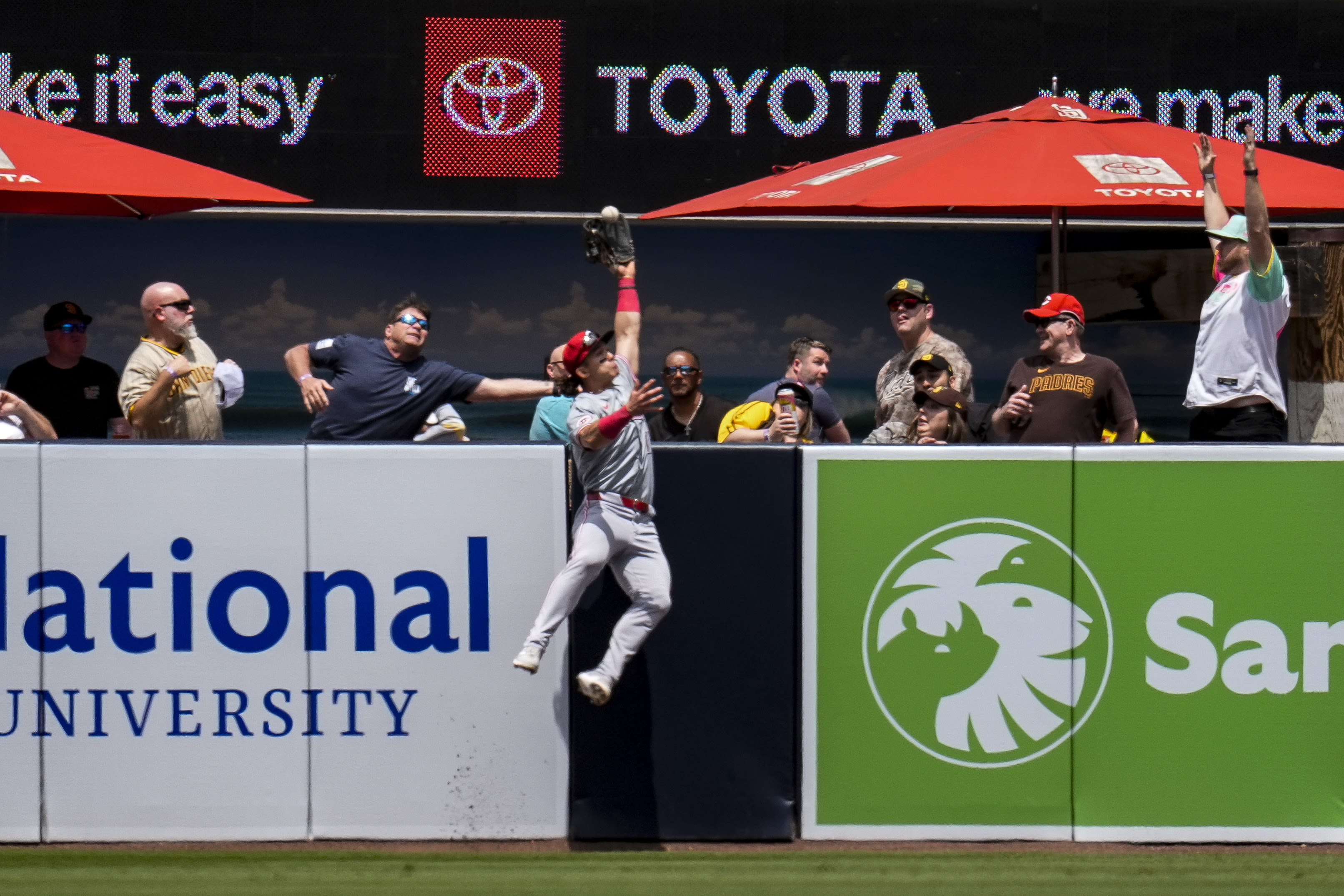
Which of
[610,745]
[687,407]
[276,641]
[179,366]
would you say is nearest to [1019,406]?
[687,407]

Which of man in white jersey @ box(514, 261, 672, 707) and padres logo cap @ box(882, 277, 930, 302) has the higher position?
padres logo cap @ box(882, 277, 930, 302)

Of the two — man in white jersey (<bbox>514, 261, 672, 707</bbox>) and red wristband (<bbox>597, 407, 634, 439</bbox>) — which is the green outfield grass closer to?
man in white jersey (<bbox>514, 261, 672, 707</bbox>)

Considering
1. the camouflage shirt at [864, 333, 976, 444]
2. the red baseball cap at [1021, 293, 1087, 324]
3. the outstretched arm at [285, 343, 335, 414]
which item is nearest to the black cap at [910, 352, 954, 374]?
the camouflage shirt at [864, 333, 976, 444]

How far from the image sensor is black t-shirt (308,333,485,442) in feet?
20.9

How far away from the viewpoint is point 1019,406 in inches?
263

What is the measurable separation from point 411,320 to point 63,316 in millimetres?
1962

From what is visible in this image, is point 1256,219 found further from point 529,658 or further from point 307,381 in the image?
point 307,381

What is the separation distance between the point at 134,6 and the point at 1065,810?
22.8 ft

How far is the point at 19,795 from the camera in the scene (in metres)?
5.43

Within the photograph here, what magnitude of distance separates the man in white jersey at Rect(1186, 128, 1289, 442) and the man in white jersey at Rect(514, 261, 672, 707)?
2.35 m

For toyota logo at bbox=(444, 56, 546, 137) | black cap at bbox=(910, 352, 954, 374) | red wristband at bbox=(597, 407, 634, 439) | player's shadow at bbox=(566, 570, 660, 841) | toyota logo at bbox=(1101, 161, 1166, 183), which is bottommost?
player's shadow at bbox=(566, 570, 660, 841)

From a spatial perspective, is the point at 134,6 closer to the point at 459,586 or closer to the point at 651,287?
the point at 651,287

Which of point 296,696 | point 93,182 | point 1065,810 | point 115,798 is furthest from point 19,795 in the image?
point 1065,810

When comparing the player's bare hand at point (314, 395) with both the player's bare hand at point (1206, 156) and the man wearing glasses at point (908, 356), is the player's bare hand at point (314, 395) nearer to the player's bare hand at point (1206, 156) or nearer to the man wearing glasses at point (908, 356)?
the man wearing glasses at point (908, 356)
